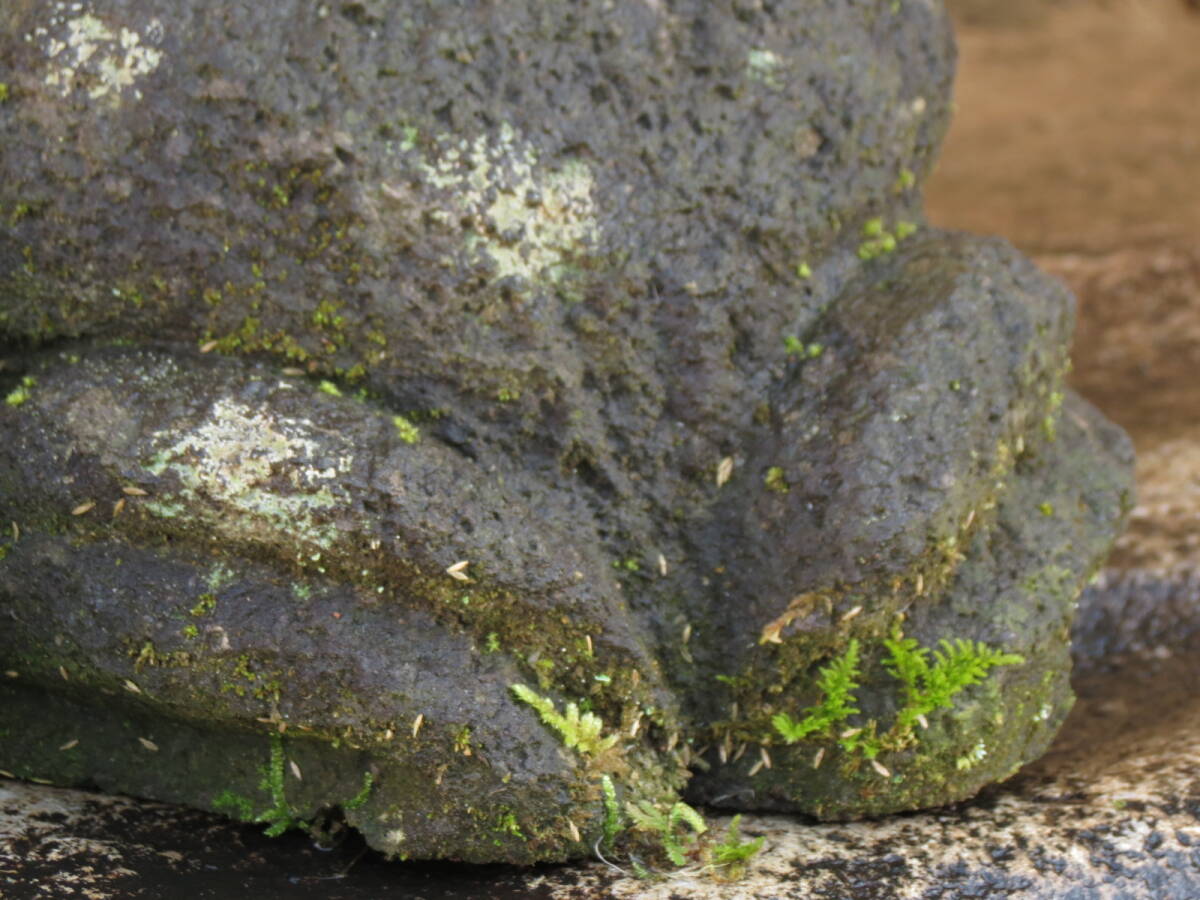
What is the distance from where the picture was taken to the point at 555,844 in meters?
2.52

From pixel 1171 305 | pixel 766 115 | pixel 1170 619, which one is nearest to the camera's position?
pixel 766 115

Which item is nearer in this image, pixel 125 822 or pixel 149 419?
pixel 149 419

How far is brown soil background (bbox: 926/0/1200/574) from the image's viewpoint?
475 cm

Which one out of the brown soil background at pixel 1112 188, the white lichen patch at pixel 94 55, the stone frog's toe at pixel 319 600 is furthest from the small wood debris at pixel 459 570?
the brown soil background at pixel 1112 188

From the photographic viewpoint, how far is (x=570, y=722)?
248cm

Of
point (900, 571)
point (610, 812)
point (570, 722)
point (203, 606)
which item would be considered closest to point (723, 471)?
point (900, 571)

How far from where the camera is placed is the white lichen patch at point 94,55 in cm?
252

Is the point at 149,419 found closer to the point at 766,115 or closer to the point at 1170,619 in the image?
the point at 766,115

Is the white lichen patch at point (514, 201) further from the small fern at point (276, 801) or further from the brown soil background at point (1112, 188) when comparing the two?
the brown soil background at point (1112, 188)

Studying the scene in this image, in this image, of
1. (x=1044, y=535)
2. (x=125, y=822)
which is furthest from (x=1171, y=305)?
(x=125, y=822)

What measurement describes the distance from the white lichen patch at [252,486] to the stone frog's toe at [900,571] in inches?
37.0

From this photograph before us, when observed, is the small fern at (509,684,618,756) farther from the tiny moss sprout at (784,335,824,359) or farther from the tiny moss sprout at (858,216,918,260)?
the tiny moss sprout at (858,216,918,260)

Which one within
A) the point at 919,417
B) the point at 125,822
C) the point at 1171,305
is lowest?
the point at 125,822

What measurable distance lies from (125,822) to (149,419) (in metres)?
0.91
